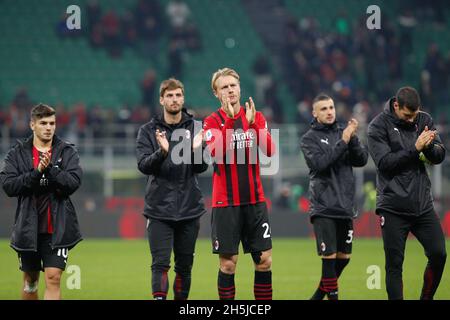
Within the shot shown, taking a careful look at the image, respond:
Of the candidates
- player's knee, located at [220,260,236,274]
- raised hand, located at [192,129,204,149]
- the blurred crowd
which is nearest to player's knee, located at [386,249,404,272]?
player's knee, located at [220,260,236,274]

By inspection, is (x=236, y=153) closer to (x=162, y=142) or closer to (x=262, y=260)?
(x=162, y=142)

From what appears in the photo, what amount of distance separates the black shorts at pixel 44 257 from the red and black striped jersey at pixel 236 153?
5.01 feet

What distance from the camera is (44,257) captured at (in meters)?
8.04

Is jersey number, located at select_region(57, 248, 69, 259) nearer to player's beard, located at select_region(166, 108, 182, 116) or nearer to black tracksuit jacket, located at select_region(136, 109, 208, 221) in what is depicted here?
black tracksuit jacket, located at select_region(136, 109, 208, 221)

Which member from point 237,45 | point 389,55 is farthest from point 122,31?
point 389,55

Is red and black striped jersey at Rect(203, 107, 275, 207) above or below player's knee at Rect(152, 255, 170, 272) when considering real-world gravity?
above

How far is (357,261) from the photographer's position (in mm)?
14430

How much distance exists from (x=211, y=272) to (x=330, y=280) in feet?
14.0

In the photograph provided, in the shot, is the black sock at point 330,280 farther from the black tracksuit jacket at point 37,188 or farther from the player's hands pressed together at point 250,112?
the black tracksuit jacket at point 37,188

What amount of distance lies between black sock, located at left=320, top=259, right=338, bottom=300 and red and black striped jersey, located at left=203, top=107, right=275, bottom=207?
1535mm

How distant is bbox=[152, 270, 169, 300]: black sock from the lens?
8336 millimetres

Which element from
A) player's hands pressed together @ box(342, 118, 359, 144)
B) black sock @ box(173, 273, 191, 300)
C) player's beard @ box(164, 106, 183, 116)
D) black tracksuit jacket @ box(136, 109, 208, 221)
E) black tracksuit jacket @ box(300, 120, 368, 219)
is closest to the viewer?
black tracksuit jacket @ box(136, 109, 208, 221)

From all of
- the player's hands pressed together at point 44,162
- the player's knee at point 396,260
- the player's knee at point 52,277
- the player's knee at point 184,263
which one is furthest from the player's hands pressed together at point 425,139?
the player's knee at point 52,277
